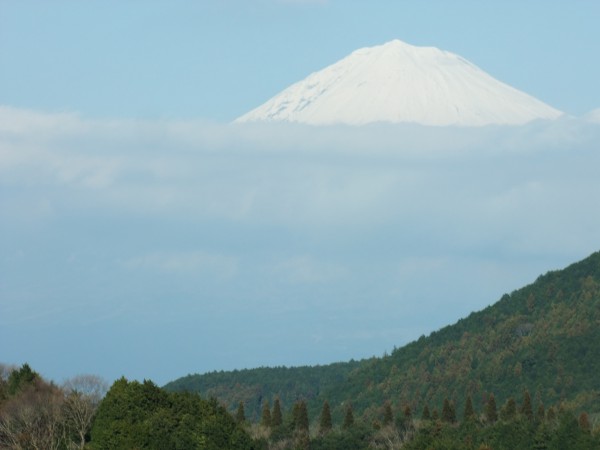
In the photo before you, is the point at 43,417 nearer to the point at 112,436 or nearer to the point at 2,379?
the point at 112,436

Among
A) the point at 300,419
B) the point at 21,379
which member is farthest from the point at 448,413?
the point at 21,379

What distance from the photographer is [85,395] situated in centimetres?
12650

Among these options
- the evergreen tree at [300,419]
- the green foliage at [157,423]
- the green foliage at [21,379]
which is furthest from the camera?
the evergreen tree at [300,419]

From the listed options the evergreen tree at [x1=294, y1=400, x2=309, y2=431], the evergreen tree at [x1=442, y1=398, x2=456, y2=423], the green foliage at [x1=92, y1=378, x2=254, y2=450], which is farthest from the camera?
the evergreen tree at [x1=294, y1=400, x2=309, y2=431]

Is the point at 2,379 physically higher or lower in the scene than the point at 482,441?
higher

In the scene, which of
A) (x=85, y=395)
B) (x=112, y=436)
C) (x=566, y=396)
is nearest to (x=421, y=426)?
(x=85, y=395)

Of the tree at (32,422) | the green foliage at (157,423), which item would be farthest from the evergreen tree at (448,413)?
the tree at (32,422)

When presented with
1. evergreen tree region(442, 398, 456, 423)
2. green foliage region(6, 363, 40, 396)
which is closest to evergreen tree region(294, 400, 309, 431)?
evergreen tree region(442, 398, 456, 423)

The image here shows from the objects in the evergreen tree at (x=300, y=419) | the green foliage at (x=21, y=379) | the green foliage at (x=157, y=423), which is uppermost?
the green foliage at (x=21, y=379)

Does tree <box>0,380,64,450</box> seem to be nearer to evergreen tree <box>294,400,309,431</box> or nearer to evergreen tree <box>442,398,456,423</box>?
evergreen tree <box>294,400,309,431</box>

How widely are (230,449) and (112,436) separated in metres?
8.60

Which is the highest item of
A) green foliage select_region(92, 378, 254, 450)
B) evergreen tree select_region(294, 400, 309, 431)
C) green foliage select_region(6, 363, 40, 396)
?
green foliage select_region(6, 363, 40, 396)

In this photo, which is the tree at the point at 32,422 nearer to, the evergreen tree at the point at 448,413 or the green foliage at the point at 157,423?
the green foliage at the point at 157,423

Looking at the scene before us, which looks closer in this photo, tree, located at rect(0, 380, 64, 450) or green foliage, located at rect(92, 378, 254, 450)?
green foliage, located at rect(92, 378, 254, 450)
